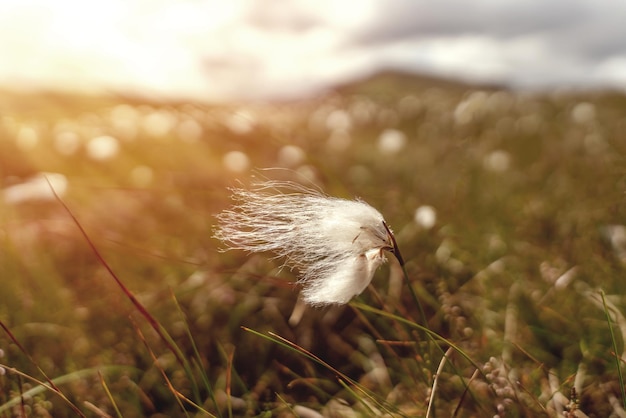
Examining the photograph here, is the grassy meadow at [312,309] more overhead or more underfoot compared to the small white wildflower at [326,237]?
more underfoot

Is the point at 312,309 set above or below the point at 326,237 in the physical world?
below

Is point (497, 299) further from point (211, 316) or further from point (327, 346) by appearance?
point (211, 316)

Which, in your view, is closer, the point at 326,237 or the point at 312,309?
the point at 326,237

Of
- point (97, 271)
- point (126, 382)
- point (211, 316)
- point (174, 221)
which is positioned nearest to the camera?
point (126, 382)

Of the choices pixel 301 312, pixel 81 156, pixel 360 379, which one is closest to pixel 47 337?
pixel 301 312
